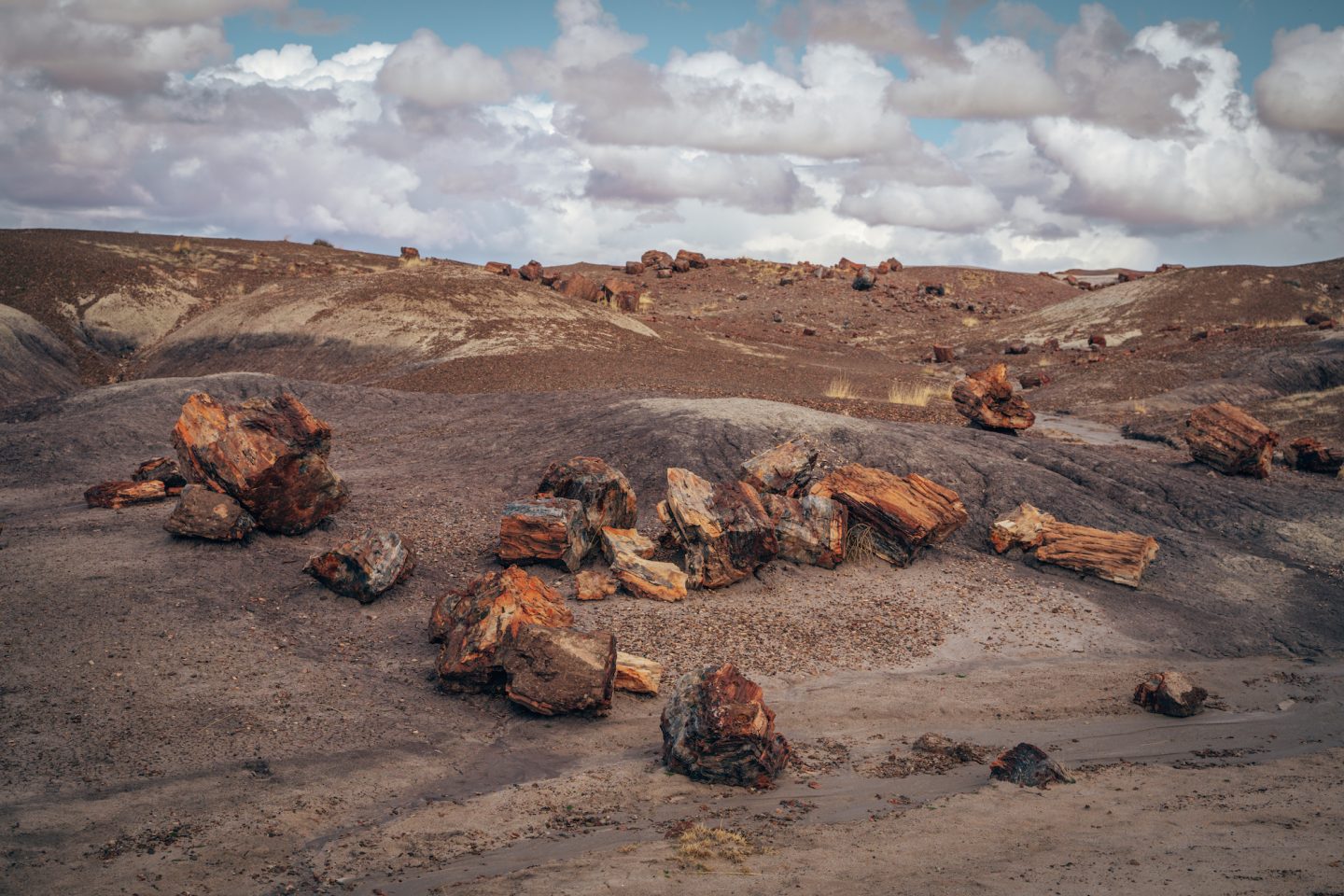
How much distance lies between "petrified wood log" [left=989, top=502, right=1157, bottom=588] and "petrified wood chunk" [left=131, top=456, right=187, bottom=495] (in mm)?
12579

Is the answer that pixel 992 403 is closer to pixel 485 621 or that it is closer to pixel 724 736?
pixel 485 621

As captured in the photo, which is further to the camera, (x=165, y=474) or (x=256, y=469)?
(x=165, y=474)

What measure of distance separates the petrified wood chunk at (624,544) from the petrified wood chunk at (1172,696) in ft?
20.7

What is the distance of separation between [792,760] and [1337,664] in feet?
26.2

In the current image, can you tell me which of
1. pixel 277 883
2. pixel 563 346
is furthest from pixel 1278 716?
pixel 563 346

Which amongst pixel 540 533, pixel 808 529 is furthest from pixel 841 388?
pixel 540 533

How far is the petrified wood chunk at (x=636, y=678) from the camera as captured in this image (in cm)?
966

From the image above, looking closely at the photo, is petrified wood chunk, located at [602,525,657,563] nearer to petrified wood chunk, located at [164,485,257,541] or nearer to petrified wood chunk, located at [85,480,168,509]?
petrified wood chunk, located at [164,485,257,541]

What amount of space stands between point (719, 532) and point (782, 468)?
93.3 inches

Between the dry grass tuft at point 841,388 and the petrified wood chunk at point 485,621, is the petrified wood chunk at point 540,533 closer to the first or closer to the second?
the petrified wood chunk at point 485,621

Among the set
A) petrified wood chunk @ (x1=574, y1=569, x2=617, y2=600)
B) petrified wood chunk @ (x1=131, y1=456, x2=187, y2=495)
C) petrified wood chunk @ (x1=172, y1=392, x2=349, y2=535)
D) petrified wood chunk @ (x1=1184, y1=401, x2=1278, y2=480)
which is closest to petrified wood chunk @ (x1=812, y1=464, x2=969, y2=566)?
petrified wood chunk @ (x1=574, y1=569, x2=617, y2=600)

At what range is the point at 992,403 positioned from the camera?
66.6 ft

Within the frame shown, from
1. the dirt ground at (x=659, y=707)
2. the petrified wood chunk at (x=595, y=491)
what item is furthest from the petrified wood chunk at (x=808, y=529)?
the petrified wood chunk at (x=595, y=491)

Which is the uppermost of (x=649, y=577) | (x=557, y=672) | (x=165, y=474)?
(x=165, y=474)
